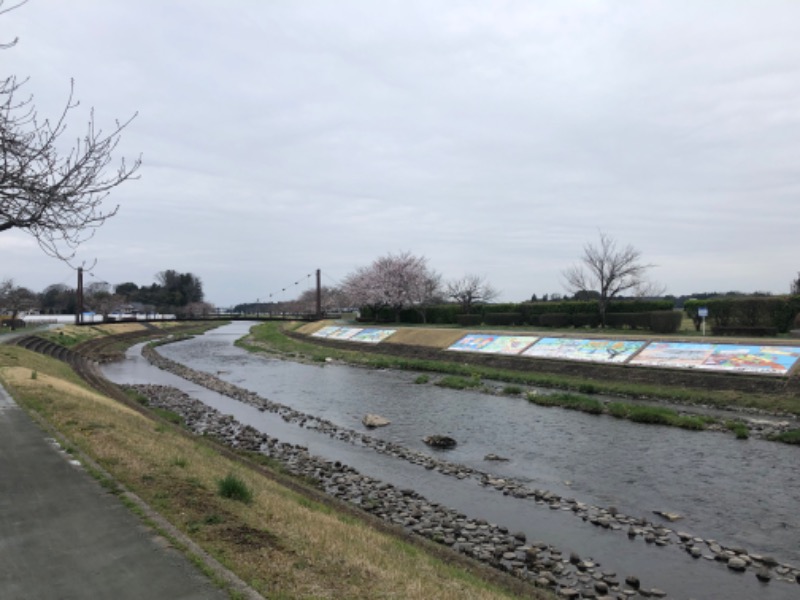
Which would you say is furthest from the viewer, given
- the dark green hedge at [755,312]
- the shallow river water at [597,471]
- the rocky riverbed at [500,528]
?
the dark green hedge at [755,312]

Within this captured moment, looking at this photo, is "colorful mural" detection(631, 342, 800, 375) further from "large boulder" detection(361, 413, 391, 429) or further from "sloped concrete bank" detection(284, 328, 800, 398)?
"large boulder" detection(361, 413, 391, 429)

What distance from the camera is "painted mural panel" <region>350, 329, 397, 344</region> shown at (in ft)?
153

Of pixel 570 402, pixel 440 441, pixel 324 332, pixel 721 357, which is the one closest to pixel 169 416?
pixel 440 441

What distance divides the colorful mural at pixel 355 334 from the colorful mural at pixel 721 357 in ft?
79.9

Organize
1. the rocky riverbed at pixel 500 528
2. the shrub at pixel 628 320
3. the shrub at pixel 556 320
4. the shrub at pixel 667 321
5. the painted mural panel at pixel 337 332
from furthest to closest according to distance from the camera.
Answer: the painted mural panel at pixel 337 332 < the shrub at pixel 556 320 < the shrub at pixel 628 320 < the shrub at pixel 667 321 < the rocky riverbed at pixel 500 528

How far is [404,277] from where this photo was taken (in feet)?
210

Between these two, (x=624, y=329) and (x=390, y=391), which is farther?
(x=624, y=329)

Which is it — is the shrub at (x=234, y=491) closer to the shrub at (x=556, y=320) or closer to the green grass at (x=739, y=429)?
the green grass at (x=739, y=429)

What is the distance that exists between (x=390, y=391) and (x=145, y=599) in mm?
21791

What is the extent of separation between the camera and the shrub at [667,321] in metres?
31.4

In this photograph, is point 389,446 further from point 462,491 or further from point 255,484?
point 255,484

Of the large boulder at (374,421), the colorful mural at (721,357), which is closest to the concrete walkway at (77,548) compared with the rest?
the large boulder at (374,421)

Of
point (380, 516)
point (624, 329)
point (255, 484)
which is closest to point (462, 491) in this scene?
point (380, 516)

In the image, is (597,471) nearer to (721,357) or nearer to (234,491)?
(234,491)
